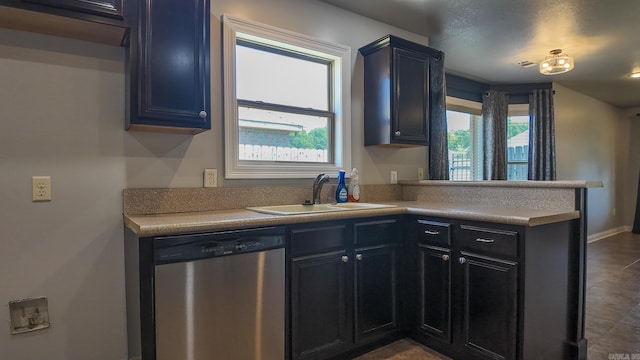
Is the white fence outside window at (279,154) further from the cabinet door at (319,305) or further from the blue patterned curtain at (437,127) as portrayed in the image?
the blue patterned curtain at (437,127)

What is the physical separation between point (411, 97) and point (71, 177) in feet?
7.74

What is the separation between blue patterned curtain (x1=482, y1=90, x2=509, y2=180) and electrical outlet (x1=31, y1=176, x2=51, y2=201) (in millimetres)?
4708

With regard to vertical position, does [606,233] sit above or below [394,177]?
below

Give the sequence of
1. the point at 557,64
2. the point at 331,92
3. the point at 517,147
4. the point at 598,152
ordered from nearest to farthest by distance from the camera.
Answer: the point at 331,92, the point at 557,64, the point at 517,147, the point at 598,152

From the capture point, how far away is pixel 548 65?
361 cm

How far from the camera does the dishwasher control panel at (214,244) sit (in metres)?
1.53

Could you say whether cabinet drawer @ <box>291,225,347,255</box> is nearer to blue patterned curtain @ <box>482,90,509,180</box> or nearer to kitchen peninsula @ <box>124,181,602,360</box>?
kitchen peninsula @ <box>124,181,602,360</box>

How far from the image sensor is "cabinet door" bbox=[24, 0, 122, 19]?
1.53 m

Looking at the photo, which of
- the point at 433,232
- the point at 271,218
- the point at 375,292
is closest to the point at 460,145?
the point at 433,232

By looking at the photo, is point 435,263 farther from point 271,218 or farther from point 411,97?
point 411,97

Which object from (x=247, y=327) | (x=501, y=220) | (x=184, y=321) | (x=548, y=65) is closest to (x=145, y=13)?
(x=184, y=321)

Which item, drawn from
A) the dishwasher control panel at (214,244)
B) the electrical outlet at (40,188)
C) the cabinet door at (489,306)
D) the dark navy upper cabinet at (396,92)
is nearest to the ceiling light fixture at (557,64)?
the dark navy upper cabinet at (396,92)

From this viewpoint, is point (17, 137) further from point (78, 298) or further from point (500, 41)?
point (500, 41)

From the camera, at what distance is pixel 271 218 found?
181 cm
